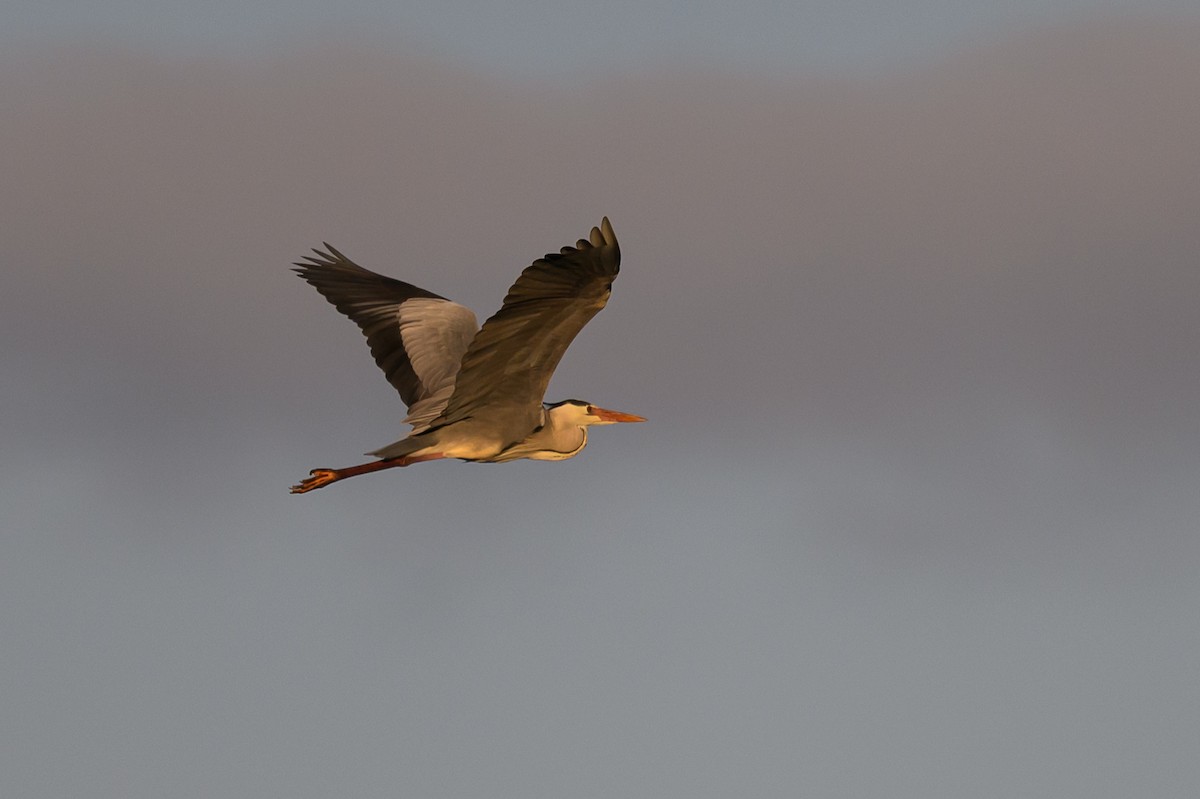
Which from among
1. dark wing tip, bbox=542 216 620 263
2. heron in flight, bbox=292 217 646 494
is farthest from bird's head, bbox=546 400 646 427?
dark wing tip, bbox=542 216 620 263

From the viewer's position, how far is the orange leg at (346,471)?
1806 centimetres

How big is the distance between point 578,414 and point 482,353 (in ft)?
8.66

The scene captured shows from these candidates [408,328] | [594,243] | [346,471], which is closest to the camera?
[594,243]

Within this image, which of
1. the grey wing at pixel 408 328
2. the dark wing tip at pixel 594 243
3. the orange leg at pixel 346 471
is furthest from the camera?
the grey wing at pixel 408 328

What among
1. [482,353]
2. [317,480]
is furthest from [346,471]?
[482,353]

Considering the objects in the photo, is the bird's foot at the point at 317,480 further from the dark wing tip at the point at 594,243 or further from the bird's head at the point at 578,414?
the dark wing tip at the point at 594,243

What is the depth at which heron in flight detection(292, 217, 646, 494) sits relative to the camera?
15117 mm

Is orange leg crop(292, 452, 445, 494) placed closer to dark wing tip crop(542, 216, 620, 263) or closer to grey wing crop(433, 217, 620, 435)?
grey wing crop(433, 217, 620, 435)

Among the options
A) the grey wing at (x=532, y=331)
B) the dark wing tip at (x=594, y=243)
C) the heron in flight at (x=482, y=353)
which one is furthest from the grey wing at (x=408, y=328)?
the dark wing tip at (x=594, y=243)

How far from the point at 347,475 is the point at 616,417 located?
2839 mm

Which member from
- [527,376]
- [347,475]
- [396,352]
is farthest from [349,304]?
[527,376]

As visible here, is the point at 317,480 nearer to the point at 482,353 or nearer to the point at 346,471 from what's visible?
the point at 346,471

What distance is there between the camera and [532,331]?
15891mm

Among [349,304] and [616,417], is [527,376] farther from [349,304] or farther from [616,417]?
[349,304]
